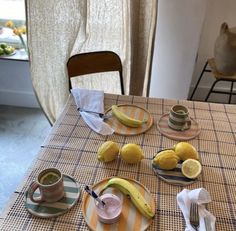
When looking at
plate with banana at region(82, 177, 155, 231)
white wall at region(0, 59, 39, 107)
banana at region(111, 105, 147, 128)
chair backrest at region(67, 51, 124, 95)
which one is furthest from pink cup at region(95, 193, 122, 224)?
white wall at region(0, 59, 39, 107)

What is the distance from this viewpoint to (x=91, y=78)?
1.98m

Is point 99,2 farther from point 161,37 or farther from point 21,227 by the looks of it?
point 21,227

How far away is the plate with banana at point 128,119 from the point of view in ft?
3.69

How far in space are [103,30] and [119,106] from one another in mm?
749

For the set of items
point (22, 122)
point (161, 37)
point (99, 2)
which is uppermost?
point (99, 2)

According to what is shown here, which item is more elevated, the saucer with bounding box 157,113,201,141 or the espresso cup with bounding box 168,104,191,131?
the espresso cup with bounding box 168,104,191,131

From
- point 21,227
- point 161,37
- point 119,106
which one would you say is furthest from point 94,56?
point 21,227

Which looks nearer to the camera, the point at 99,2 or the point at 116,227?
the point at 116,227

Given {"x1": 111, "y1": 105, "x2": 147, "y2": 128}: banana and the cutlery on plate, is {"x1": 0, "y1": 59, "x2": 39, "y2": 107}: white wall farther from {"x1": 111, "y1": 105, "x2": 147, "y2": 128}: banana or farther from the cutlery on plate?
the cutlery on plate

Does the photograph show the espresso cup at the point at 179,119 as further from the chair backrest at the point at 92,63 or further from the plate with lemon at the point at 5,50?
the plate with lemon at the point at 5,50

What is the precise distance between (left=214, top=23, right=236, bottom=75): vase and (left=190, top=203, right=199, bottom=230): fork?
1.44m

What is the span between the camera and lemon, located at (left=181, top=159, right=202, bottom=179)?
2.98 ft

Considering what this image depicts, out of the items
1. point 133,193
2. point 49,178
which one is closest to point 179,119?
point 133,193

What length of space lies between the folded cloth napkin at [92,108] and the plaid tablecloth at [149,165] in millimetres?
25
